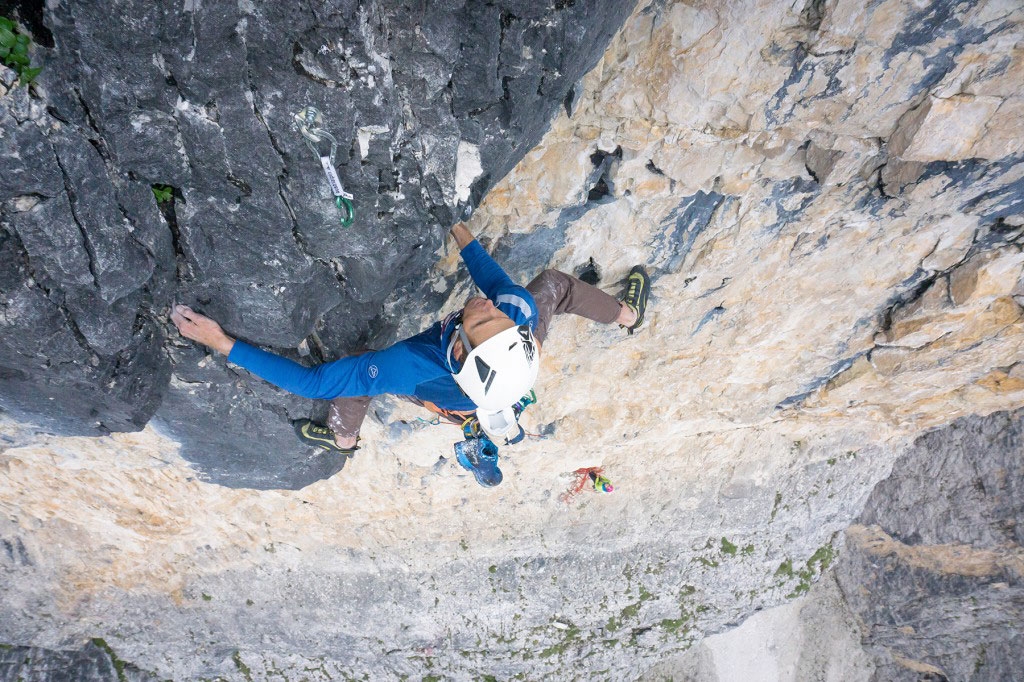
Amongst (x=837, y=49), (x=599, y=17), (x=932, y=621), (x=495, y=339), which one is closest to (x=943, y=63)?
(x=837, y=49)

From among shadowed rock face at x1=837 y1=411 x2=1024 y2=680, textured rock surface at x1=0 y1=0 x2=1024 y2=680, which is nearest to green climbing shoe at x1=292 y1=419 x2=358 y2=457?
textured rock surface at x1=0 y1=0 x2=1024 y2=680

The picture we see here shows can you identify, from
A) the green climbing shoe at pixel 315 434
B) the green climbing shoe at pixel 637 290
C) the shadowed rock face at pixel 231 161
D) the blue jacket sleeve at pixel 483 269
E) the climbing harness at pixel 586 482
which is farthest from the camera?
the climbing harness at pixel 586 482

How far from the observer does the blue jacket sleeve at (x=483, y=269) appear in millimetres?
4438

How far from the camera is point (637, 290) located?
552 cm

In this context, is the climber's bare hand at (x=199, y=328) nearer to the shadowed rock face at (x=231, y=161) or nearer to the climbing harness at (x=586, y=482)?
the shadowed rock face at (x=231, y=161)

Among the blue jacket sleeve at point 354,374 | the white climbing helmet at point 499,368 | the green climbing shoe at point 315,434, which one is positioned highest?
the green climbing shoe at point 315,434

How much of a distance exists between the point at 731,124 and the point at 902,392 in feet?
19.5

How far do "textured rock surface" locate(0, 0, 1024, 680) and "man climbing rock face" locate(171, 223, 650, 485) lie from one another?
1.55ft

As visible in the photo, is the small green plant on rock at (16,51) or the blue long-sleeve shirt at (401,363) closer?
the small green plant on rock at (16,51)

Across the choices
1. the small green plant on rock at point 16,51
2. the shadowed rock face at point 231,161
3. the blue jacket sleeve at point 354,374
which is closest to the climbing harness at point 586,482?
the blue jacket sleeve at point 354,374

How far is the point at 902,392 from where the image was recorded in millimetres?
8273

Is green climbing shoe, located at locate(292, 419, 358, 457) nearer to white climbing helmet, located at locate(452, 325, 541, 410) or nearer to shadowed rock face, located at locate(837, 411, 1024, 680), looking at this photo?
white climbing helmet, located at locate(452, 325, 541, 410)

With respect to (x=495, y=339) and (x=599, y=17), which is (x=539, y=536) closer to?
(x=495, y=339)

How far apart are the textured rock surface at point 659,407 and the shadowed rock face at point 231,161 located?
0.56 m
